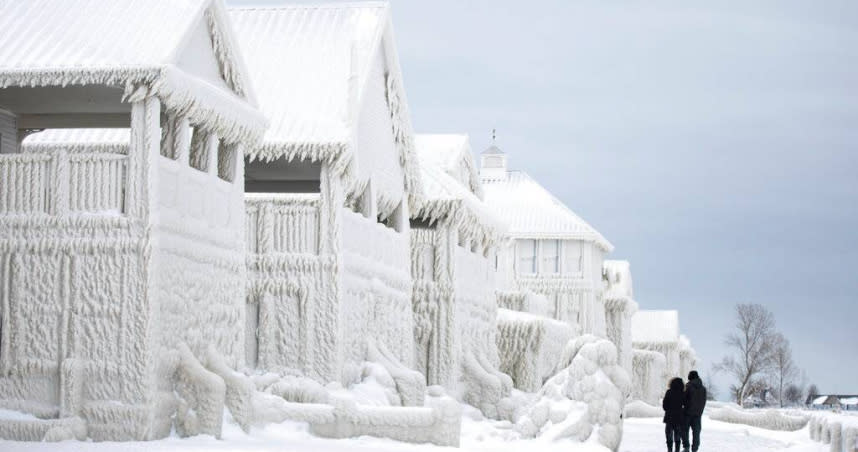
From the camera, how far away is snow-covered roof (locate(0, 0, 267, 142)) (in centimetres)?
2258

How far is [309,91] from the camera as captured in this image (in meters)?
31.7

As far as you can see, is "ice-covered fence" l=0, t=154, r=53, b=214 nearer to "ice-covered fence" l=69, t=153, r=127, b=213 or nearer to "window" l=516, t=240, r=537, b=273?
"ice-covered fence" l=69, t=153, r=127, b=213

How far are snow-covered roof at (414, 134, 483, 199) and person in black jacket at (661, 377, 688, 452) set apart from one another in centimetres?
1795

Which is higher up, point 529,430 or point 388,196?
point 388,196

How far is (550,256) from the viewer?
63.9 m

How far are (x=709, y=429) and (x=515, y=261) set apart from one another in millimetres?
19039

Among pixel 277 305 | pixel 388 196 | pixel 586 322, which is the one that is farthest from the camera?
pixel 586 322

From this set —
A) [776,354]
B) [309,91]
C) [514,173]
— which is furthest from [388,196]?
[776,354]

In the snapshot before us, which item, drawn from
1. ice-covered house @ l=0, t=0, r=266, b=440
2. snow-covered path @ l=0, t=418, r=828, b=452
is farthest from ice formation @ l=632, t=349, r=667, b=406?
ice-covered house @ l=0, t=0, r=266, b=440

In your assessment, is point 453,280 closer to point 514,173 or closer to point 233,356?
point 233,356

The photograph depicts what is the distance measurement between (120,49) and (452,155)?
961 inches

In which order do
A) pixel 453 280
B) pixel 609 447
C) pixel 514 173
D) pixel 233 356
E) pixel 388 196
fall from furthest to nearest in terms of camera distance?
pixel 514 173 → pixel 453 280 → pixel 388 196 → pixel 609 447 → pixel 233 356

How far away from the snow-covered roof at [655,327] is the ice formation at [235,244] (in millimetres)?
42380

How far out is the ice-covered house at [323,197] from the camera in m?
30.7
